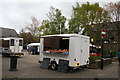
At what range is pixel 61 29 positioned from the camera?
38781mm

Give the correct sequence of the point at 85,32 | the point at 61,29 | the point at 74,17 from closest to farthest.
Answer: the point at 85,32, the point at 74,17, the point at 61,29

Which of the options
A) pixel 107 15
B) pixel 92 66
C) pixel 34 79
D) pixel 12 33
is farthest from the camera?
pixel 12 33

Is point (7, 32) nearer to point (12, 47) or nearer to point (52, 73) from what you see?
point (12, 47)

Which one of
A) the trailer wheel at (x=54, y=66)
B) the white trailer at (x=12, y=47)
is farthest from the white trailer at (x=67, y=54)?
the white trailer at (x=12, y=47)

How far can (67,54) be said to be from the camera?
1148cm

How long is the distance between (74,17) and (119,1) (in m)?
11.4

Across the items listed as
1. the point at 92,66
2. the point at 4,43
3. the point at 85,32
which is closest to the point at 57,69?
the point at 92,66

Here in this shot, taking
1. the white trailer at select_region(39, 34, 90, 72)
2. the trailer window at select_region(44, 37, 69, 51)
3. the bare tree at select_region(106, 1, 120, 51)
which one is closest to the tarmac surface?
the white trailer at select_region(39, 34, 90, 72)

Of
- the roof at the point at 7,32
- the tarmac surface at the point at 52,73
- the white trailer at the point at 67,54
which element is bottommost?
the tarmac surface at the point at 52,73

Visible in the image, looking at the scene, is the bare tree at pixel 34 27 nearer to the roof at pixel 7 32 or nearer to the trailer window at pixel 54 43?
the roof at pixel 7 32

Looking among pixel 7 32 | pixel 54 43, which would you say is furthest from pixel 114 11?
pixel 7 32

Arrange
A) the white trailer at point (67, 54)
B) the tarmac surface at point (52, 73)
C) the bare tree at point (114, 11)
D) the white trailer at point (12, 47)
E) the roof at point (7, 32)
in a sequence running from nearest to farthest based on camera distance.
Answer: the tarmac surface at point (52, 73) → the white trailer at point (67, 54) → the white trailer at point (12, 47) → the bare tree at point (114, 11) → the roof at point (7, 32)

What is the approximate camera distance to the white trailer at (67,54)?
11336mm

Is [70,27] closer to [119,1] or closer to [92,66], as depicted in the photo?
[119,1]
